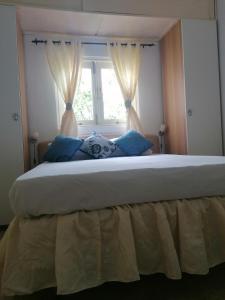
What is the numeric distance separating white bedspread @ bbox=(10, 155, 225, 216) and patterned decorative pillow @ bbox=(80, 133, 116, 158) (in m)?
1.34

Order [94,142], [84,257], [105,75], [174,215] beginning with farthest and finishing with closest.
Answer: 1. [105,75]
2. [94,142]
3. [174,215]
4. [84,257]

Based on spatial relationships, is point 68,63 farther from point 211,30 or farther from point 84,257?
point 84,257

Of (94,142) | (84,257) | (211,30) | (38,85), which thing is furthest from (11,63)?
(211,30)

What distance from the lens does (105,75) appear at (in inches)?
133

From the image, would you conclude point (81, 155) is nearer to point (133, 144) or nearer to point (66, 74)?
point (133, 144)

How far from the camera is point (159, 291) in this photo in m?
1.32

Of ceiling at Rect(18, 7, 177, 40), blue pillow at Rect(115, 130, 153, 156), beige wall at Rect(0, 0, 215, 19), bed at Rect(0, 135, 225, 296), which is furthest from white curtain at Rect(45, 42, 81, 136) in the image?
bed at Rect(0, 135, 225, 296)

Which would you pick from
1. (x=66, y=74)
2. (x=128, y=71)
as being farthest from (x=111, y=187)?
(x=128, y=71)

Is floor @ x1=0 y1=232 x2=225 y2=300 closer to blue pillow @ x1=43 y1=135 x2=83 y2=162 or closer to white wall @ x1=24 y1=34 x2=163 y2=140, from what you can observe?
blue pillow @ x1=43 y1=135 x2=83 y2=162

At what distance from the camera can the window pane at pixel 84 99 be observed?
10.8ft

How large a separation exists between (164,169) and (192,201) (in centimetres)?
24

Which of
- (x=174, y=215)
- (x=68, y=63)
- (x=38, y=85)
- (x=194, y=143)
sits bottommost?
(x=174, y=215)

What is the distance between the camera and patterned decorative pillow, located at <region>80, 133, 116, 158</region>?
267 centimetres

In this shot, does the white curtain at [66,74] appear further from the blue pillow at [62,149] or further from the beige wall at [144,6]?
the beige wall at [144,6]
